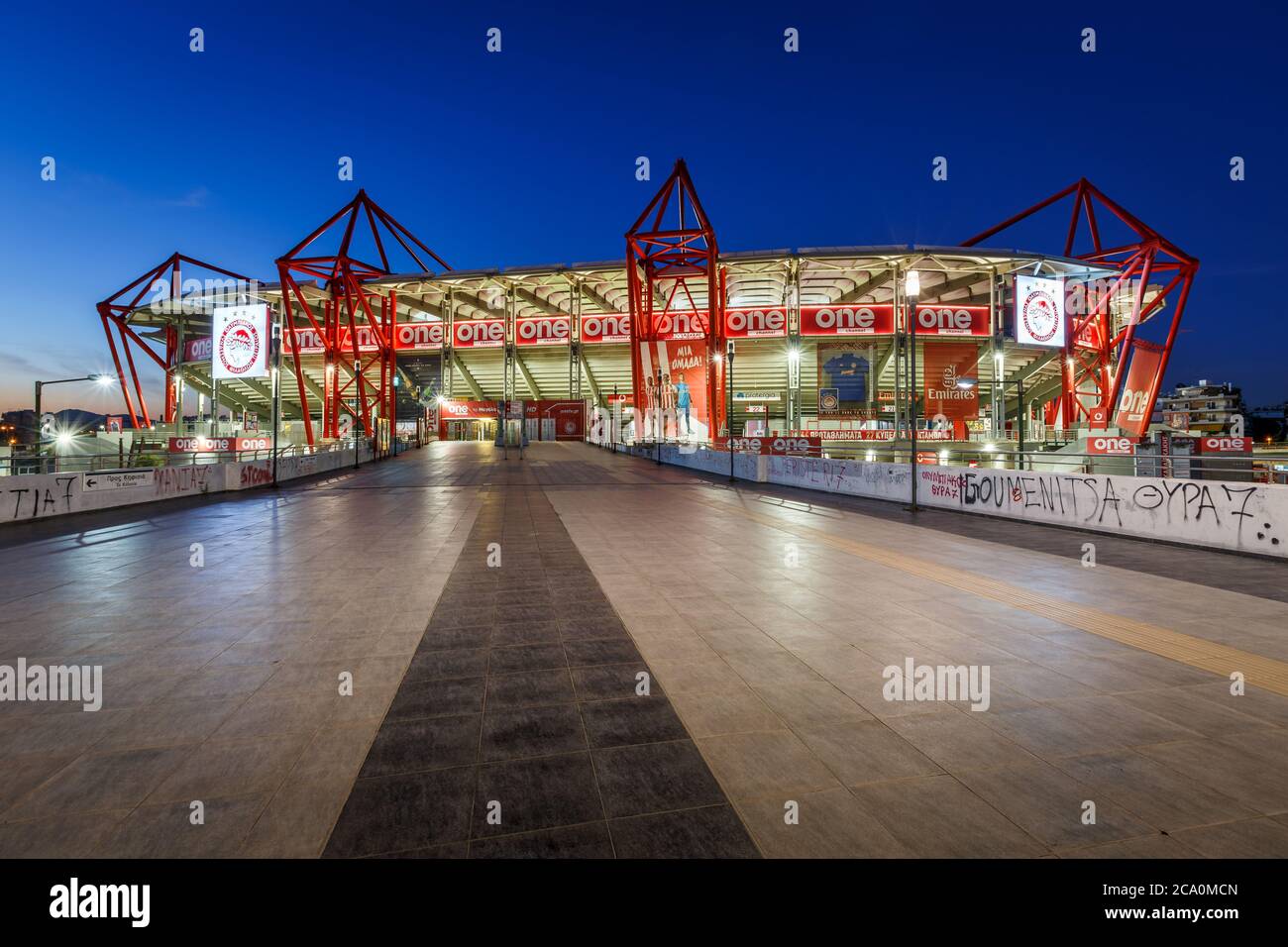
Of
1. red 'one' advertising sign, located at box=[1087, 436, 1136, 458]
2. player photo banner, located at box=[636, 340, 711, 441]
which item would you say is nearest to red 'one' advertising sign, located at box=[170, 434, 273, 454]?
player photo banner, located at box=[636, 340, 711, 441]

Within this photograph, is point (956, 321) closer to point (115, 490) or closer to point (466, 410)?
point (466, 410)

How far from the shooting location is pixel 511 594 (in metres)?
6.98

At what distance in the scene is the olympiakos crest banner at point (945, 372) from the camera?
52.1 metres

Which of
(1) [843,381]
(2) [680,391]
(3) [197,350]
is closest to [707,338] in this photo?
(2) [680,391]

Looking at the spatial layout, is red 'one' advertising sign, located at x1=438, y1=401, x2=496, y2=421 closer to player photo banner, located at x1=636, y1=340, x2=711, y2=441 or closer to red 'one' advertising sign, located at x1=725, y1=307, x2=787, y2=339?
player photo banner, located at x1=636, y1=340, x2=711, y2=441

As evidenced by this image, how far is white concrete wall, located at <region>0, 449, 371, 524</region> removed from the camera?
43.7ft

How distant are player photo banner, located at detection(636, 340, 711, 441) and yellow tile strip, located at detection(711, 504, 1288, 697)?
3249 centimetres

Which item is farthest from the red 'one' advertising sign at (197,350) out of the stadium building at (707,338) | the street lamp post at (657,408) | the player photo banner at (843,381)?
the player photo banner at (843,381)

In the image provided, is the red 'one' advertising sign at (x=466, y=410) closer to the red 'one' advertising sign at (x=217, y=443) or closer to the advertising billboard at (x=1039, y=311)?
the red 'one' advertising sign at (x=217, y=443)

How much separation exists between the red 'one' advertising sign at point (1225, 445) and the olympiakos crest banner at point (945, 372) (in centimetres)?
2643

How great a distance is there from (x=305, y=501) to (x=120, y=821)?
17496mm

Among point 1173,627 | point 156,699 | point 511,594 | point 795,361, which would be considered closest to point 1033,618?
point 1173,627
